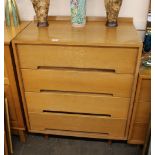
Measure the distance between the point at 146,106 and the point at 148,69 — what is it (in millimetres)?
236

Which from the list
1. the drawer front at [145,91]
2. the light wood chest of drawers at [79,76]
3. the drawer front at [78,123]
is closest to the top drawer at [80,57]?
the light wood chest of drawers at [79,76]

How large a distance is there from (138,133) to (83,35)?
756 mm

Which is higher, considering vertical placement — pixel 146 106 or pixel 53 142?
pixel 146 106

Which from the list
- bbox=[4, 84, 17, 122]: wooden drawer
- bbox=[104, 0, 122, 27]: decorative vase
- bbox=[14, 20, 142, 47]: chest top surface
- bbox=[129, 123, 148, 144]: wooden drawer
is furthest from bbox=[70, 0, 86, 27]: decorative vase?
bbox=[129, 123, 148, 144]: wooden drawer

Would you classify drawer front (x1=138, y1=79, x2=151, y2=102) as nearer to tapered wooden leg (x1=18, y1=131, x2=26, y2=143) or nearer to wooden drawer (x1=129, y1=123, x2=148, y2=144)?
wooden drawer (x1=129, y1=123, x2=148, y2=144)

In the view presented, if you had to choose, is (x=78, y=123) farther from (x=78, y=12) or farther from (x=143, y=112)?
(x=78, y=12)

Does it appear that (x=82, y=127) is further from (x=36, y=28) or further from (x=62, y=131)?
(x=36, y=28)

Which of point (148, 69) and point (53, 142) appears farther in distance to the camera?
point (53, 142)

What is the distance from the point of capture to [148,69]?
1.29 metres

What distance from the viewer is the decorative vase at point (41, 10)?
1355 mm

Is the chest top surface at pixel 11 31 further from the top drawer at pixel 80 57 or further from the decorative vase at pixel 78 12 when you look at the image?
the decorative vase at pixel 78 12

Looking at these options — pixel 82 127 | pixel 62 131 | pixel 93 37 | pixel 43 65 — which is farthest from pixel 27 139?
pixel 93 37
